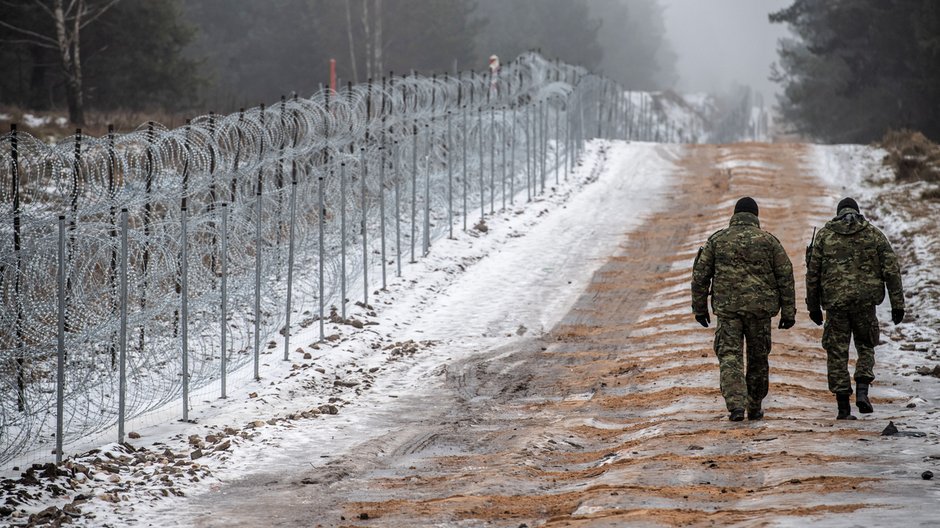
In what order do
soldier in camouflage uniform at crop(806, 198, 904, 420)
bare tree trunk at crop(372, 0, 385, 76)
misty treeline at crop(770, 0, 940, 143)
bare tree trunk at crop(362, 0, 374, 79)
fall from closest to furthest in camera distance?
soldier in camouflage uniform at crop(806, 198, 904, 420) → misty treeline at crop(770, 0, 940, 143) → bare tree trunk at crop(362, 0, 374, 79) → bare tree trunk at crop(372, 0, 385, 76)

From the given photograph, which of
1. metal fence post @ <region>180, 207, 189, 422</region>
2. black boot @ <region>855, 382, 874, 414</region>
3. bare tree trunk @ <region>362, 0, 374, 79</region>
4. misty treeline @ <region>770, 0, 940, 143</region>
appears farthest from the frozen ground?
bare tree trunk @ <region>362, 0, 374, 79</region>

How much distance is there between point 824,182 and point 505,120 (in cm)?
702

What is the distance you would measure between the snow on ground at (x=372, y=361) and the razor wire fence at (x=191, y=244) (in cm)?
39

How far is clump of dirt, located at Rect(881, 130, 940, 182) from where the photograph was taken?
21.9m

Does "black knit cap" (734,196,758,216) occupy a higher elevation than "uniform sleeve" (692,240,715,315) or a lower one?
higher

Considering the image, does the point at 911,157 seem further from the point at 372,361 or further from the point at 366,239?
the point at 372,361

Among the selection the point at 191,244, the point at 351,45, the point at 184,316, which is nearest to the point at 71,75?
the point at 191,244

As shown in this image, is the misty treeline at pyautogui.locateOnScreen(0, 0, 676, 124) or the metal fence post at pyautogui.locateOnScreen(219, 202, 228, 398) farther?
the misty treeline at pyautogui.locateOnScreen(0, 0, 676, 124)

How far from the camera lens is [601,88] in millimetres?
34219

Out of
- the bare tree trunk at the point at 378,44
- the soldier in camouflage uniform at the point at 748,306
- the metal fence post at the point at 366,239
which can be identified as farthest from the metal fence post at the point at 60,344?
the bare tree trunk at the point at 378,44

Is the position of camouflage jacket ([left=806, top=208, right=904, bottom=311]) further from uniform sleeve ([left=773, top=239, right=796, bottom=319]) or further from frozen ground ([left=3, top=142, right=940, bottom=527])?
frozen ground ([left=3, top=142, right=940, bottom=527])

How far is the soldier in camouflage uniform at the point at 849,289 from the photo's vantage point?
9.30 metres

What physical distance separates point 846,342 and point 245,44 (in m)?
41.1

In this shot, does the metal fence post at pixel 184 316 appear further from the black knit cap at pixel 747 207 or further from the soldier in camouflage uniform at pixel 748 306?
the black knit cap at pixel 747 207
